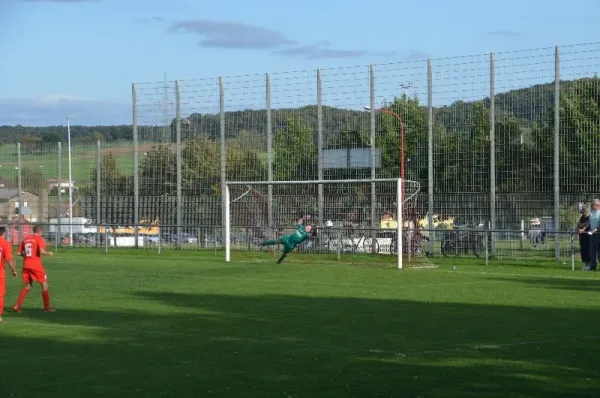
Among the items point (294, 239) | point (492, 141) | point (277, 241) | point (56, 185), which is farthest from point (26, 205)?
point (492, 141)

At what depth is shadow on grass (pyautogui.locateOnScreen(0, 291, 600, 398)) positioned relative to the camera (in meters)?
11.6

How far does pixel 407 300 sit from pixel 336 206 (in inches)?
626

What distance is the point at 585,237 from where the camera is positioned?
3141 centimetres

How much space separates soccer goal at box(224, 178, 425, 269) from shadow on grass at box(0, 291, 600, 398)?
565 inches

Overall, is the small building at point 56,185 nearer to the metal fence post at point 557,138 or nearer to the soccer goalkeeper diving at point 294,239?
the soccer goalkeeper diving at point 294,239

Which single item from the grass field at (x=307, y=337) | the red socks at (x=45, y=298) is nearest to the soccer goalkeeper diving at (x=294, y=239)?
the grass field at (x=307, y=337)

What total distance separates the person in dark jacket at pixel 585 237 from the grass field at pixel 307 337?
3.73 metres

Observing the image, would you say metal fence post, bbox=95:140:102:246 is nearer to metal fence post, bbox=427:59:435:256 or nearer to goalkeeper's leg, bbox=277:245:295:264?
goalkeeper's leg, bbox=277:245:295:264

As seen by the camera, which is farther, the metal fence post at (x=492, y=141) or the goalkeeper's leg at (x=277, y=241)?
the metal fence post at (x=492, y=141)

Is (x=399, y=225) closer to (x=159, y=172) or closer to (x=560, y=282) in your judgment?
(x=560, y=282)

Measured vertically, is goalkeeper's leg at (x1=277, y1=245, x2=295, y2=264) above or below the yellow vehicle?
below

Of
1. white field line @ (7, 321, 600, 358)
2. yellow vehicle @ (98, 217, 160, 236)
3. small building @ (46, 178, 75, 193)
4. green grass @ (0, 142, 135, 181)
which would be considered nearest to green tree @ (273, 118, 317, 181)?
yellow vehicle @ (98, 217, 160, 236)

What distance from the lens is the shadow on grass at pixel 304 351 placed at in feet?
38.2

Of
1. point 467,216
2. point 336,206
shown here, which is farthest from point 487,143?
point 336,206
